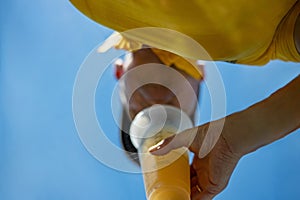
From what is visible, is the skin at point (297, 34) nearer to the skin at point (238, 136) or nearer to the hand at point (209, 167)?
the skin at point (238, 136)

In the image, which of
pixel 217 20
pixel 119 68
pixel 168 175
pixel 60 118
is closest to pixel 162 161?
pixel 168 175

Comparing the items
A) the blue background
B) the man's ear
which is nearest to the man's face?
the man's ear

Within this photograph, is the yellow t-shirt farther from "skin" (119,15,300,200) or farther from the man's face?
the man's face

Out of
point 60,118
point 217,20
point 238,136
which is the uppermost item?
point 217,20

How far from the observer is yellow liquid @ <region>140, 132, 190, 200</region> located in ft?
1.58

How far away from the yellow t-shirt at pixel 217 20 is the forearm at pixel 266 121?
6cm

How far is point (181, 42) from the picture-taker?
532 millimetres

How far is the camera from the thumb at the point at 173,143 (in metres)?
0.49

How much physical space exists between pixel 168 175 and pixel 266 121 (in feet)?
0.39

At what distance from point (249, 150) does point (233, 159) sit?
2 cm

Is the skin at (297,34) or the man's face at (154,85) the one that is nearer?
the skin at (297,34)

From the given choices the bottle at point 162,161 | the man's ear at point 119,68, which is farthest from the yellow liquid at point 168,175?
the man's ear at point 119,68

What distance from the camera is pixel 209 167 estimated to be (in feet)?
1.73

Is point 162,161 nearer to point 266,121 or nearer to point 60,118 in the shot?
point 266,121
